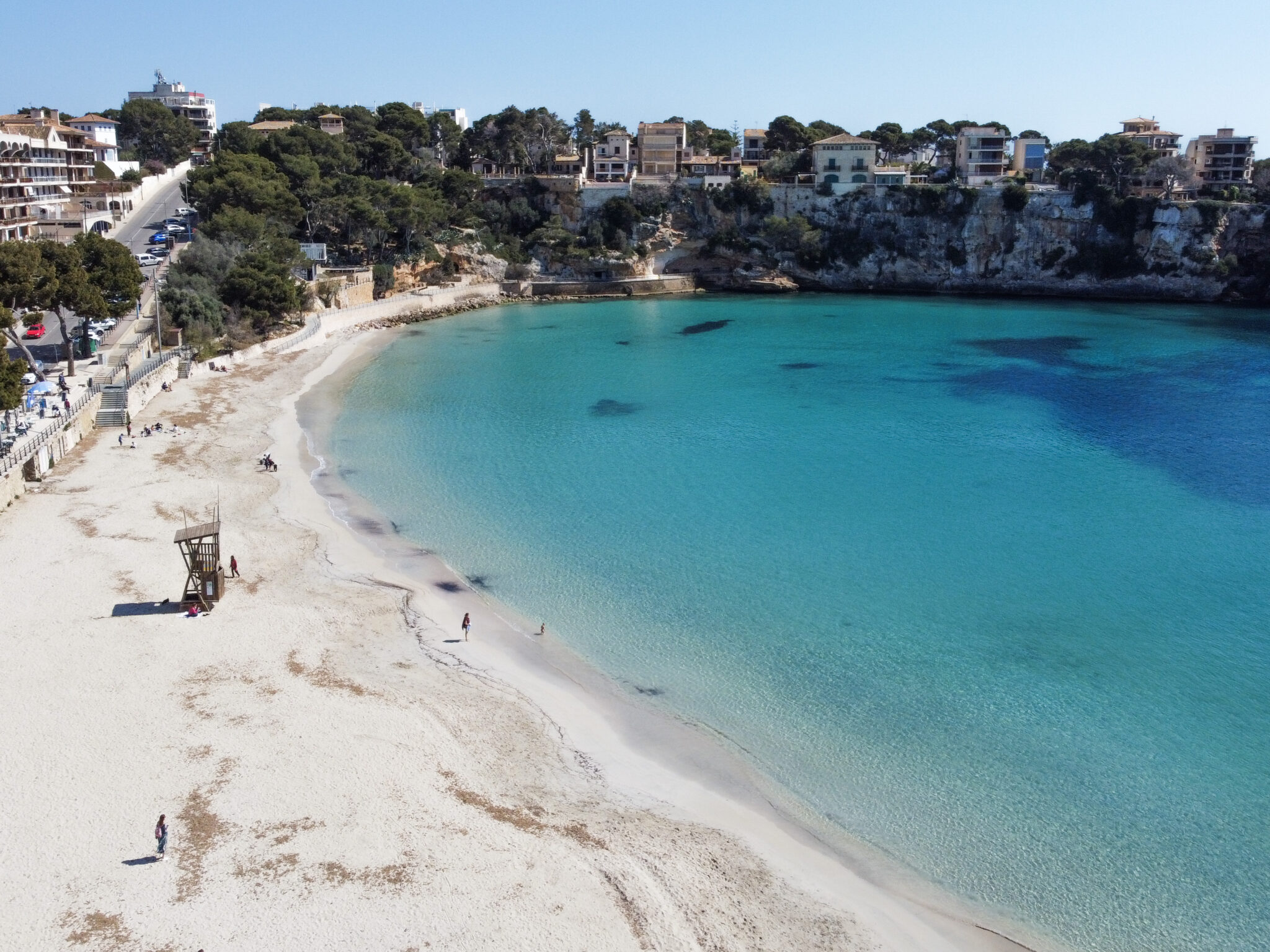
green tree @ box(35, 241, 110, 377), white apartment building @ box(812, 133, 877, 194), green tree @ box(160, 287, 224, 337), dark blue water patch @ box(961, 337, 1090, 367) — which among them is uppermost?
white apartment building @ box(812, 133, 877, 194)

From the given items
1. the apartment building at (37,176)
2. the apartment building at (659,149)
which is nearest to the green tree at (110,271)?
the apartment building at (37,176)

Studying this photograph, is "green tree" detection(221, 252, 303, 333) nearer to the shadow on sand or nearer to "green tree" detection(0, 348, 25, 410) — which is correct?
"green tree" detection(0, 348, 25, 410)

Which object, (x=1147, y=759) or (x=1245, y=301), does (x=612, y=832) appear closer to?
(x=1147, y=759)

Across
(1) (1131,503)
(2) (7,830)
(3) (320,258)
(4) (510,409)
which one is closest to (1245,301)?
(1) (1131,503)

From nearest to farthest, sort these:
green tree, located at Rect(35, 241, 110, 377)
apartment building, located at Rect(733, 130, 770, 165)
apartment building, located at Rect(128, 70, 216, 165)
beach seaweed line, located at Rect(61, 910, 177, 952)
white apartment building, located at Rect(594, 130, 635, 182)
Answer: beach seaweed line, located at Rect(61, 910, 177, 952)
green tree, located at Rect(35, 241, 110, 377)
white apartment building, located at Rect(594, 130, 635, 182)
apartment building, located at Rect(733, 130, 770, 165)
apartment building, located at Rect(128, 70, 216, 165)

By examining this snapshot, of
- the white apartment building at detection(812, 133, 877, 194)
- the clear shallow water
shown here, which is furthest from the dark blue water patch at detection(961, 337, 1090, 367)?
the white apartment building at detection(812, 133, 877, 194)

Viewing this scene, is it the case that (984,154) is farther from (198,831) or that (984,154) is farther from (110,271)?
(198,831)
